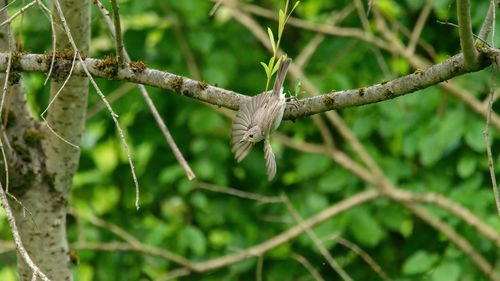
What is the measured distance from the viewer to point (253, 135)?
283 cm

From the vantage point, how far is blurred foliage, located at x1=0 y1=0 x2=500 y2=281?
16.0ft

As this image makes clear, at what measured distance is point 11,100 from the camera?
3.08 metres

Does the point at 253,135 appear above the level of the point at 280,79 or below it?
below

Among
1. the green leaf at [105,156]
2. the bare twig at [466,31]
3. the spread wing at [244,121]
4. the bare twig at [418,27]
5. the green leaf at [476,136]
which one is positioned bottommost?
the spread wing at [244,121]

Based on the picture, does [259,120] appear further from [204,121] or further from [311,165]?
[311,165]

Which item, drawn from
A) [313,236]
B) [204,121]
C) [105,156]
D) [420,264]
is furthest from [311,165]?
[105,156]

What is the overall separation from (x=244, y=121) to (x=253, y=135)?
0.20m

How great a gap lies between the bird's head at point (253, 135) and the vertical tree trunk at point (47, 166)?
0.74m

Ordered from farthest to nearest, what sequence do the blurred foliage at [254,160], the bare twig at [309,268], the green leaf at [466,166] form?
→ the blurred foliage at [254,160], the green leaf at [466,166], the bare twig at [309,268]

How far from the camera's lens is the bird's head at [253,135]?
2760 mm

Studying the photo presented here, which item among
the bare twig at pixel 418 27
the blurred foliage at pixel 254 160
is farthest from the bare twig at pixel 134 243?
the bare twig at pixel 418 27

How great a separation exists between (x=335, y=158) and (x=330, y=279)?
101 centimetres

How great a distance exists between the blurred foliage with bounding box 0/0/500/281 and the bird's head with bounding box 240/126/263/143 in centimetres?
211

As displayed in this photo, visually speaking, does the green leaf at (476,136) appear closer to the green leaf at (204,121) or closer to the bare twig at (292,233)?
the bare twig at (292,233)
